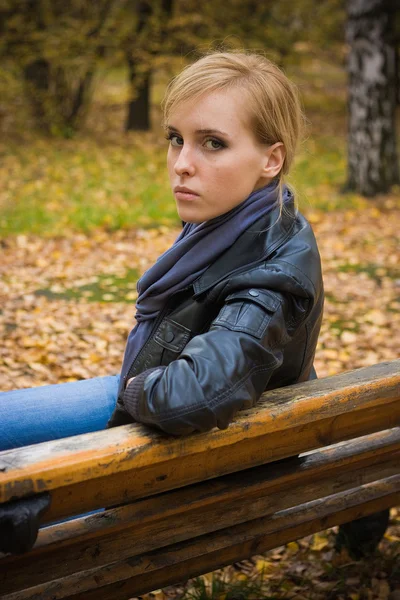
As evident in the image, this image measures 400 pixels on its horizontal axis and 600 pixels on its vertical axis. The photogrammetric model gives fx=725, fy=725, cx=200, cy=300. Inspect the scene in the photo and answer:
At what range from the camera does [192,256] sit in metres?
2.04

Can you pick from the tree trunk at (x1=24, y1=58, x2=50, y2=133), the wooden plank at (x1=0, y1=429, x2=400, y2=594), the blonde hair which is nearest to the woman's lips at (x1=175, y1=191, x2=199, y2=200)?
the blonde hair

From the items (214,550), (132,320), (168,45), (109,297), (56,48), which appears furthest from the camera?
(168,45)

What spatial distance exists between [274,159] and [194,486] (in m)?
0.97

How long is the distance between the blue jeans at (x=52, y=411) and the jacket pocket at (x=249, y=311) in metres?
0.90

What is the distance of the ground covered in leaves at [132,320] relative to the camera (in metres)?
2.93

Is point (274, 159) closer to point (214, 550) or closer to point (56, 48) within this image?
point (214, 550)

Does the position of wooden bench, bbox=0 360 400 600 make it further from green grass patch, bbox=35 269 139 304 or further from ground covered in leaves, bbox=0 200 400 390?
green grass patch, bbox=35 269 139 304

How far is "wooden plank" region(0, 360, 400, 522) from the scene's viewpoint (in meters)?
1.64

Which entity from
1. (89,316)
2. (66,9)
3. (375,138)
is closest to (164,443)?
(89,316)

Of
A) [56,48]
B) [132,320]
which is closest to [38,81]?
[56,48]

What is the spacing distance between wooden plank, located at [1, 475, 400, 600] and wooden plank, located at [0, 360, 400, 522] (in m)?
0.36

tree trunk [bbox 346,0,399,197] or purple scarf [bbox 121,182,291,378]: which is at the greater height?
tree trunk [bbox 346,0,399,197]

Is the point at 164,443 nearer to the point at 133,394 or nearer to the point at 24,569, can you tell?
the point at 133,394

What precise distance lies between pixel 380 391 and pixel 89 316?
12.6ft
